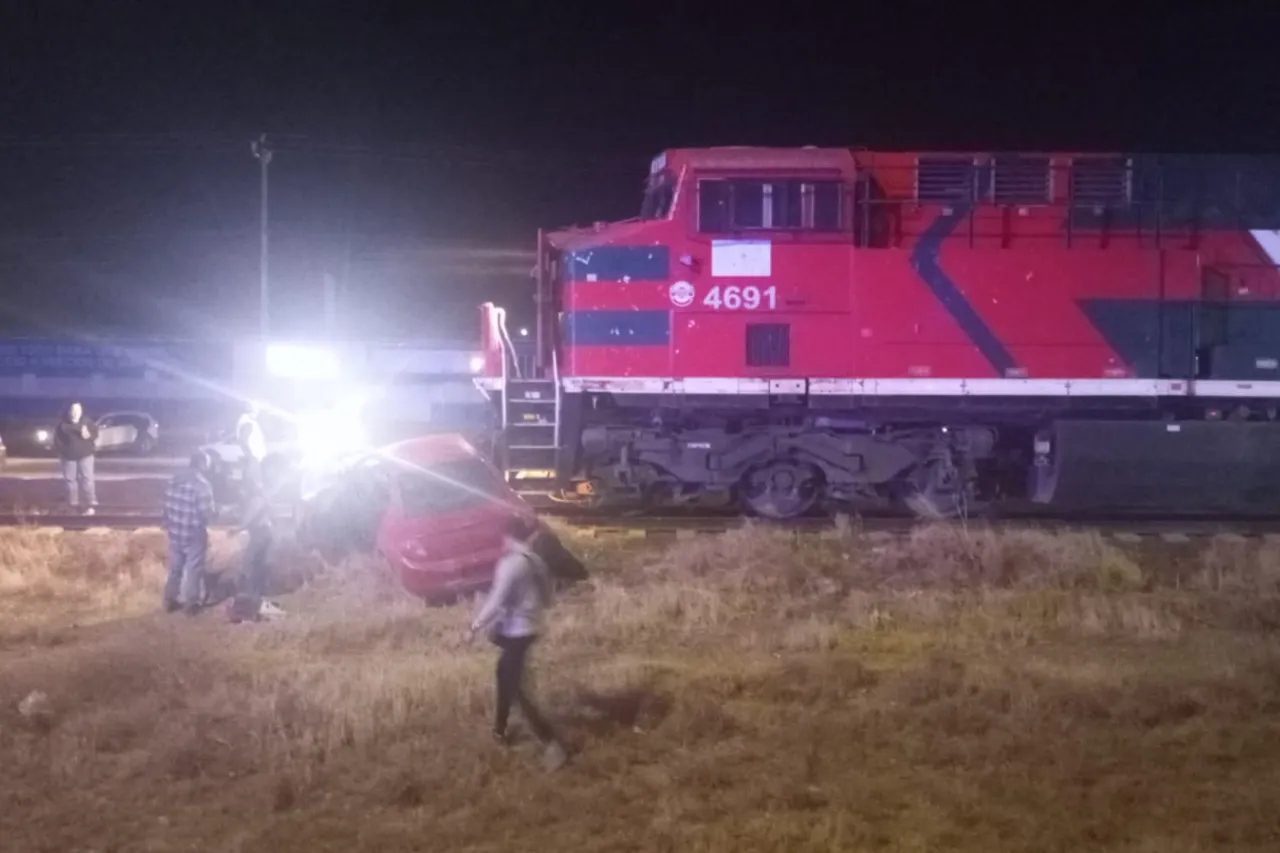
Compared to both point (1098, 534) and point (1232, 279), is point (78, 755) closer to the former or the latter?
point (1098, 534)

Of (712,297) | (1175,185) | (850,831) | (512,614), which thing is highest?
(1175,185)

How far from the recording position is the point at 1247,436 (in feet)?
48.3

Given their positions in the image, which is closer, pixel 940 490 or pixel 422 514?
pixel 422 514

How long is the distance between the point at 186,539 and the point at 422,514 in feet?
6.38

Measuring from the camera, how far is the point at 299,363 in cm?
3344

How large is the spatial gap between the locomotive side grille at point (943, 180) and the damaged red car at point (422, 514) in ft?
20.4

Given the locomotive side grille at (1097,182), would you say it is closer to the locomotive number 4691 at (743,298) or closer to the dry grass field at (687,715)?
the locomotive number 4691 at (743,298)

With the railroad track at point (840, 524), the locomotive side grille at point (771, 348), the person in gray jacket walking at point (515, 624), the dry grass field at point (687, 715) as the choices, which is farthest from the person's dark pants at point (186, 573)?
the locomotive side grille at point (771, 348)

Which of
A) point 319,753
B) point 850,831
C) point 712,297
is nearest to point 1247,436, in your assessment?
point 712,297

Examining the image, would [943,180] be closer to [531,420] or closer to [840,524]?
[840,524]

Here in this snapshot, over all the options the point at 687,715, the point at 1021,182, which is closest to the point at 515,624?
the point at 687,715

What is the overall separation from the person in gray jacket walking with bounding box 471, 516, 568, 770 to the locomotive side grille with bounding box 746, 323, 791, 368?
8.36 meters

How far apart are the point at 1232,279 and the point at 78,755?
13.3m

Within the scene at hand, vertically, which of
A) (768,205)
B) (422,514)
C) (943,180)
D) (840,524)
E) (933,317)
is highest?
(943,180)
